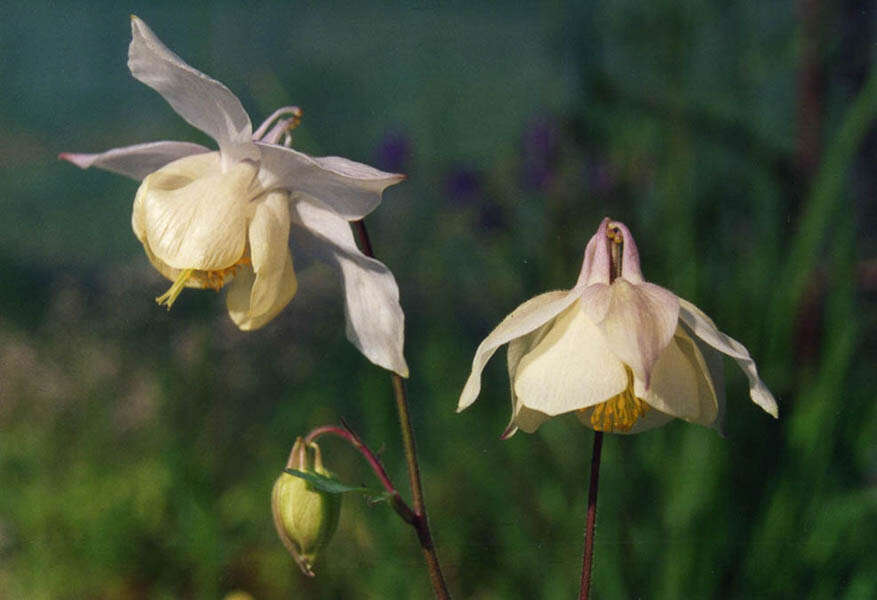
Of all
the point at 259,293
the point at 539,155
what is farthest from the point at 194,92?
the point at 539,155

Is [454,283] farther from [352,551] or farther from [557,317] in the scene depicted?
[557,317]

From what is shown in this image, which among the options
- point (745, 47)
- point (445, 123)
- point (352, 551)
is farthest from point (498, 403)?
point (445, 123)

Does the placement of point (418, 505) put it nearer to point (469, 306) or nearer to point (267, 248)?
point (267, 248)

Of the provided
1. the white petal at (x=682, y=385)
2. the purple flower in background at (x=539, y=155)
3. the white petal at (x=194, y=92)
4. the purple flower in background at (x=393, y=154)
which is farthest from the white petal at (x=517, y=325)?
the purple flower in background at (x=393, y=154)

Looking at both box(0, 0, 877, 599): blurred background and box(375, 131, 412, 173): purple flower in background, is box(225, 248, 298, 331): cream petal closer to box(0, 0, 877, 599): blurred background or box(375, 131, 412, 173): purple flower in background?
box(0, 0, 877, 599): blurred background

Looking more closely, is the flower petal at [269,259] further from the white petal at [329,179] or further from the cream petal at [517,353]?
the cream petal at [517,353]
